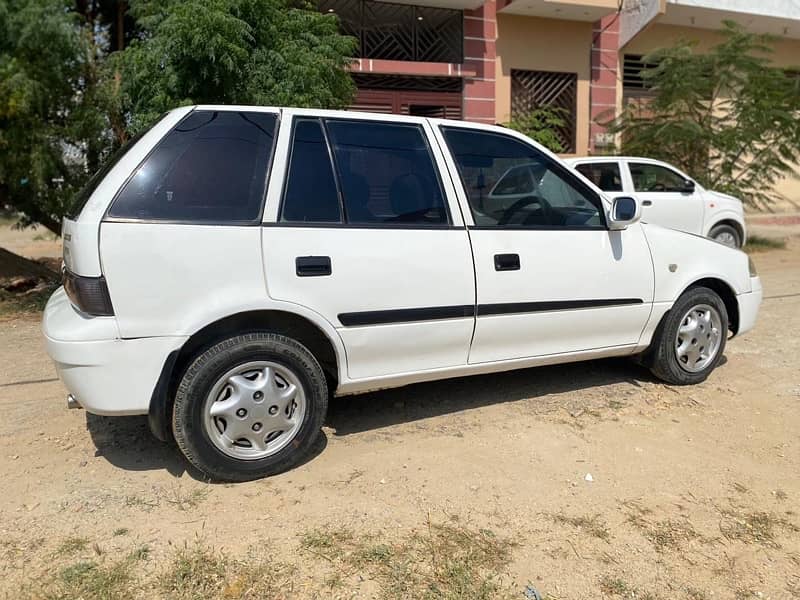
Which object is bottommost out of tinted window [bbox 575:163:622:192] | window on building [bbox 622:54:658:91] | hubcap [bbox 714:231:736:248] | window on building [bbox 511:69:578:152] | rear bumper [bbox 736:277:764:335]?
rear bumper [bbox 736:277:764:335]

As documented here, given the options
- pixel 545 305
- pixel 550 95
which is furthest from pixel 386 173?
pixel 550 95

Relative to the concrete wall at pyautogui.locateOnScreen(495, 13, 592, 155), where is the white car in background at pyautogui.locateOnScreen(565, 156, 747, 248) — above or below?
below

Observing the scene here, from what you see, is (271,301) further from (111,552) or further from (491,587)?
(491,587)

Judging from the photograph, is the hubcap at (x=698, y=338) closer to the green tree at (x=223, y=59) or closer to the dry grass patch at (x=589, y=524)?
the dry grass patch at (x=589, y=524)

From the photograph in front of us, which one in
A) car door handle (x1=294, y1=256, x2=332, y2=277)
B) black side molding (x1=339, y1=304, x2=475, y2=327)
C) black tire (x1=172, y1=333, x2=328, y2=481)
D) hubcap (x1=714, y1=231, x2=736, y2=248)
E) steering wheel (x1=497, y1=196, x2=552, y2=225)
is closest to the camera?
black tire (x1=172, y1=333, x2=328, y2=481)

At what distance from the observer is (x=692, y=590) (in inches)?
104

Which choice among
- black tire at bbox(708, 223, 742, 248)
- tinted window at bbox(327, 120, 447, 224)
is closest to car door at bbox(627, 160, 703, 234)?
black tire at bbox(708, 223, 742, 248)

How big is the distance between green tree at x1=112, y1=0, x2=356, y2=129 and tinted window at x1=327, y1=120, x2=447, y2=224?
11.4 ft

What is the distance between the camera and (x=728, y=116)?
1267cm

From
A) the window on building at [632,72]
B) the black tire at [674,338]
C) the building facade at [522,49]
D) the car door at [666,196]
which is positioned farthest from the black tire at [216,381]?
the window on building at [632,72]

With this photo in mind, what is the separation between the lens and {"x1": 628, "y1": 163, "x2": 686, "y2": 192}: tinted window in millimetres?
10219

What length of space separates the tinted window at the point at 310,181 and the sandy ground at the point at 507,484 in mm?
1341

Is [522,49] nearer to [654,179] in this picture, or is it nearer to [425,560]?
[654,179]

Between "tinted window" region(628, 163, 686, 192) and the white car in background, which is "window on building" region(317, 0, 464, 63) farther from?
"tinted window" region(628, 163, 686, 192)
